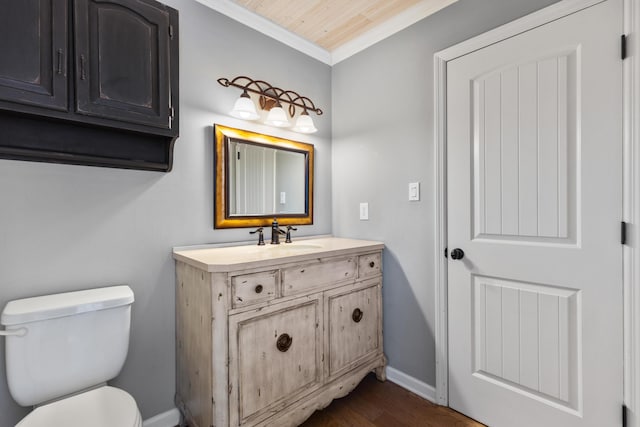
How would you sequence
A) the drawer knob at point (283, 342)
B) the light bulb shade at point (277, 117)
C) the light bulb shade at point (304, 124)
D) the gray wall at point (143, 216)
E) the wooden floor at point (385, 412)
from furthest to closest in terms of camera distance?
the light bulb shade at point (304, 124), the light bulb shade at point (277, 117), the wooden floor at point (385, 412), the drawer knob at point (283, 342), the gray wall at point (143, 216)

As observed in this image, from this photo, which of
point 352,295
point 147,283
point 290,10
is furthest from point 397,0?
point 147,283

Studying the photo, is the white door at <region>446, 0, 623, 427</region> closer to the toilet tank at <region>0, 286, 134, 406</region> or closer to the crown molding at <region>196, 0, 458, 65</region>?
the crown molding at <region>196, 0, 458, 65</region>

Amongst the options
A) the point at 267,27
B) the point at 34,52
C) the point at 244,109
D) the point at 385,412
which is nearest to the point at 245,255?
the point at 244,109

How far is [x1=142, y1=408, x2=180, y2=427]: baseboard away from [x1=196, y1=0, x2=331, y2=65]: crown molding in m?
2.27

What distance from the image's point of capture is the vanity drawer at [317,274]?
147cm

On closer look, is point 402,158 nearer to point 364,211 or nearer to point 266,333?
point 364,211

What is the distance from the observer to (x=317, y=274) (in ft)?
5.21

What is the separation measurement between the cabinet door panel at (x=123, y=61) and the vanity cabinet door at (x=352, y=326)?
1272 mm

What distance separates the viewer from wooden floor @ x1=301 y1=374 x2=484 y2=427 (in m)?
1.60

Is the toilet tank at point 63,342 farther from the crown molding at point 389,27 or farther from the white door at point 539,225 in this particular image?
the crown molding at point 389,27

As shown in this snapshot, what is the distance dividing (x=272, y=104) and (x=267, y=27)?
1.68ft

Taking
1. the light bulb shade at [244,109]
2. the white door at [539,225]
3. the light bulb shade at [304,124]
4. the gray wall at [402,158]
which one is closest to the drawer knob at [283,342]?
the gray wall at [402,158]

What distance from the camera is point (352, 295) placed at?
1785mm

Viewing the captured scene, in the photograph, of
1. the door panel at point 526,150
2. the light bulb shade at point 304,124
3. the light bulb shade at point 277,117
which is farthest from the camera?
the light bulb shade at point 304,124
